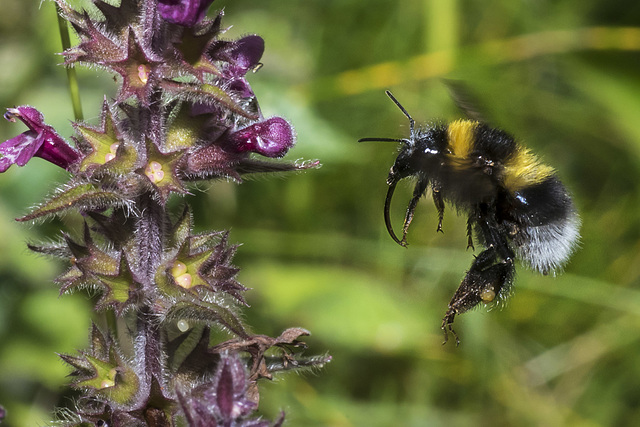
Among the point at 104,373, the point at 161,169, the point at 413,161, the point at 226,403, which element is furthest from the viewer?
the point at 413,161

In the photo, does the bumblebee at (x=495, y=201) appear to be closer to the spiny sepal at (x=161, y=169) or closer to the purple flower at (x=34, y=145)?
the spiny sepal at (x=161, y=169)

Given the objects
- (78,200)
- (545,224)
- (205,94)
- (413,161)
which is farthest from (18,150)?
(545,224)

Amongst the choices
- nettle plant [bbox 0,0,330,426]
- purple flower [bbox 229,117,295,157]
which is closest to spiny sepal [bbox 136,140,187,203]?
nettle plant [bbox 0,0,330,426]

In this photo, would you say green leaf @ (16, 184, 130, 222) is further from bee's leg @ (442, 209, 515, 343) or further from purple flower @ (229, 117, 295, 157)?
bee's leg @ (442, 209, 515, 343)

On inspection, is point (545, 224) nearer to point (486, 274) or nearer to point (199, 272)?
point (486, 274)

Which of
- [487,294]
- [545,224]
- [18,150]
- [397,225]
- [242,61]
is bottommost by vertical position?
[397,225]

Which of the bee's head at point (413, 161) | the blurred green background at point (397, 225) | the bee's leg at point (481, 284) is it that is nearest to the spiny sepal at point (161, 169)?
the bee's head at point (413, 161)

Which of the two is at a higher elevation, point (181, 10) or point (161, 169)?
point (181, 10)

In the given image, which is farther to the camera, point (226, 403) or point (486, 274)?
point (486, 274)
